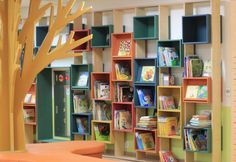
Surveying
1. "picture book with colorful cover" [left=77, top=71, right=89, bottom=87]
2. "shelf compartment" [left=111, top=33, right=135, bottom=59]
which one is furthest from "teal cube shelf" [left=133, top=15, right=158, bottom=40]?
"picture book with colorful cover" [left=77, top=71, right=89, bottom=87]

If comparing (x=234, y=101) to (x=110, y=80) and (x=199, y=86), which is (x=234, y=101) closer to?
(x=199, y=86)

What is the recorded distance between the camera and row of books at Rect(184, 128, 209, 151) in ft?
24.2

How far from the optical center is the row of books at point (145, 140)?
809 centimetres

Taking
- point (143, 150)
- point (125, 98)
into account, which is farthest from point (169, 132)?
point (125, 98)

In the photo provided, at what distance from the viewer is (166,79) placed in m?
7.85

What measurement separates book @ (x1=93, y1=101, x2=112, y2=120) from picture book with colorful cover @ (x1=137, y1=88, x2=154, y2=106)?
3.05ft

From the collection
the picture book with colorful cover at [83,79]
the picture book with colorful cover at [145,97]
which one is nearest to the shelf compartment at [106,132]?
the picture book with colorful cover at [83,79]

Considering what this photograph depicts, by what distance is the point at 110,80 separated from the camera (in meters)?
8.55

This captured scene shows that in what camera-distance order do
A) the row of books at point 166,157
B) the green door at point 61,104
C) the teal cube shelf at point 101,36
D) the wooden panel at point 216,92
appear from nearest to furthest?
1. the wooden panel at point 216,92
2. the row of books at point 166,157
3. the teal cube shelf at point 101,36
4. the green door at point 61,104

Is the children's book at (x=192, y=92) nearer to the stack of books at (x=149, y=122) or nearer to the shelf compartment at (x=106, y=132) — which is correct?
the stack of books at (x=149, y=122)

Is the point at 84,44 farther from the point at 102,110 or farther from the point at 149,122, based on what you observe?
the point at 149,122

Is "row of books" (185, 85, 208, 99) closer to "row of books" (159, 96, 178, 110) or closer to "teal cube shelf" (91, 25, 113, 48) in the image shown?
"row of books" (159, 96, 178, 110)

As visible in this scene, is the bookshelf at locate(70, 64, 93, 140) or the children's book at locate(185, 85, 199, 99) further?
the bookshelf at locate(70, 64, 93, 140)

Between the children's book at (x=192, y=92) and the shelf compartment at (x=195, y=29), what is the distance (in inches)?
30.0
